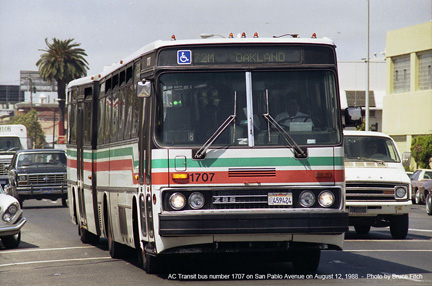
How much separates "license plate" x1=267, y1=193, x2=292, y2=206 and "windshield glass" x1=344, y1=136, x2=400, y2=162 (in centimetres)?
812

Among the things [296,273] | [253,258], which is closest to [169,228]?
[296,273]

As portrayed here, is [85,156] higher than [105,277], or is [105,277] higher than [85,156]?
[85,156]

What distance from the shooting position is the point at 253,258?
1368 centimetres

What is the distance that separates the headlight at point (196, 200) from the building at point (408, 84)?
45.2 metres

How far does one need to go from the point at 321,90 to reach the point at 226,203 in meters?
1.88

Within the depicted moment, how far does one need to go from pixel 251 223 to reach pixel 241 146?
944 millimetres

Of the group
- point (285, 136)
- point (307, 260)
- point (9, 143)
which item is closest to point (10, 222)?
point (307, 260)

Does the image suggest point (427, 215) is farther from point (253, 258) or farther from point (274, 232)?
point (274, 232)

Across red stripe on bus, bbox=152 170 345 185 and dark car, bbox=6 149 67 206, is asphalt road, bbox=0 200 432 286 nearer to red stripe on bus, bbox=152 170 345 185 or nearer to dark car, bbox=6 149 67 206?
red stripe on bus, bbox=152 170 345 185

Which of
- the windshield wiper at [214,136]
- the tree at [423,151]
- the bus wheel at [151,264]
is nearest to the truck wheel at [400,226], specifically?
the bus wheel at [151,264]

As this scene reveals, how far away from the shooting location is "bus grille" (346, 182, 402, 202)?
17.7 metres

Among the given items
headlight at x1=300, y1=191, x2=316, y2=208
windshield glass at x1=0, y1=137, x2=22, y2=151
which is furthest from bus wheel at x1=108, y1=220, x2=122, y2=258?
windshield glass at x1=0, y1=137, x2=22, y2=151

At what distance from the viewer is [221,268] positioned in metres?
12.5

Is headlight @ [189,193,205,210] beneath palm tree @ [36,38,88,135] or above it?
beneath
